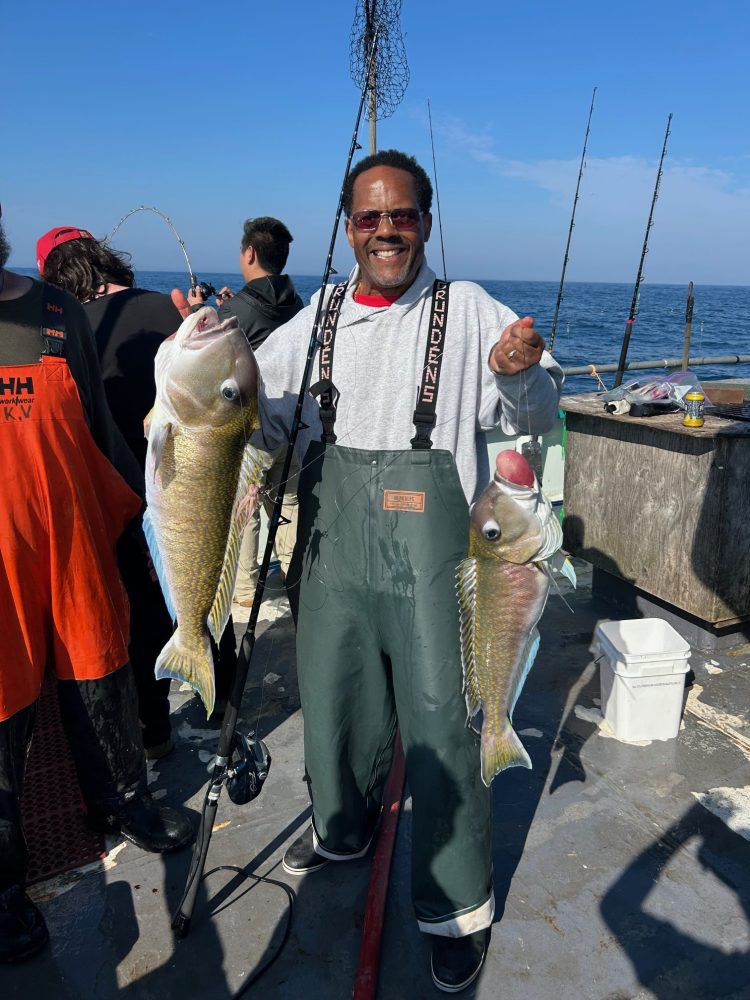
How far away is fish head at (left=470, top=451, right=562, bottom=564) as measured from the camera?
2.10 meters

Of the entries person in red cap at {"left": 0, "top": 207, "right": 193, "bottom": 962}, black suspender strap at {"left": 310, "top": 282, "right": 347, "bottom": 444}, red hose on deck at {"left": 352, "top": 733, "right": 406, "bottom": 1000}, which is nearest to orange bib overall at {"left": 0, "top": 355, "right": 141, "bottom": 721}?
person in red cap at {"left": 0, "top": 207, "right": 193, "bottom": 962}

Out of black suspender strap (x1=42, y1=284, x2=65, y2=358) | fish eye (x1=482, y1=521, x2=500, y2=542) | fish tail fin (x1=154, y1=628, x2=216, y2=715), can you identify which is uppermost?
black suspender strap (x1=42, y1=284, x2=65, y2=358)

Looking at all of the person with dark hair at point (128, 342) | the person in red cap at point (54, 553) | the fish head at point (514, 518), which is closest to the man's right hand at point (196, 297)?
the person in red cap at point (54, 553)

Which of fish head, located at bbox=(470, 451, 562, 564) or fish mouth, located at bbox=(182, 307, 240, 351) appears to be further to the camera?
fish head, located at bbox=(470, 451, 562, 564)

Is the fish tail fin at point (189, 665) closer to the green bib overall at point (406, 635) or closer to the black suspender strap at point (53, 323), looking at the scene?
the green bib overall at point (406, 635)

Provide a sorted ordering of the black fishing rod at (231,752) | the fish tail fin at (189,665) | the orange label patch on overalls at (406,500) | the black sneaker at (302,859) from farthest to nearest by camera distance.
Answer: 1. the black sneaker at (302,859)
2. the black fishing rod at (231,752)
3. the orange label patch on overalls at (406,500)
4. the fish tail fin at (189,665)

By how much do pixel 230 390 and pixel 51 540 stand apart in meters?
1.04

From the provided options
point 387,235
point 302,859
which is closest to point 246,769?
point 302,859

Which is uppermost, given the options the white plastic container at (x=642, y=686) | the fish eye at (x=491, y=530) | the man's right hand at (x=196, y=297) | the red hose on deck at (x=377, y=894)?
the man's right hand at (x=196, y=297)

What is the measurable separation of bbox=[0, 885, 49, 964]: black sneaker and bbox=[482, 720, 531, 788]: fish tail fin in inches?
73.0

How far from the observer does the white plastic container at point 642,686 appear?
11.7ft

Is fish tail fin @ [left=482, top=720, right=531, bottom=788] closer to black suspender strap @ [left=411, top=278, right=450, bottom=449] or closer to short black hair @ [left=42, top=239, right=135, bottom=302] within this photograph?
black suspender strap @ [left=411, top=278, right=450, bottom=449]

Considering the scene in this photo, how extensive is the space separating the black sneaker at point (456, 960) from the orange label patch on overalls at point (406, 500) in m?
1.57

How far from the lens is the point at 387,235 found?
7.76 feet
